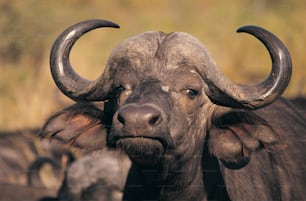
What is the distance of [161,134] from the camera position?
4688 millimetres

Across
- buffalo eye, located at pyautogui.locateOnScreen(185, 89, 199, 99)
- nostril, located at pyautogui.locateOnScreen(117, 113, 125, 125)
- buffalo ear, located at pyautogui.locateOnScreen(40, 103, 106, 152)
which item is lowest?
buffalo ear, located at pyautogui.locateOnScreen(40, 103, 106, 152)

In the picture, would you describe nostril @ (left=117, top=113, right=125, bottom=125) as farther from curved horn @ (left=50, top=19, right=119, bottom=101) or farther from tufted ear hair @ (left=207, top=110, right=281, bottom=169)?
tufted ear hair @ (left=207, top=110, right=281, bottom=169)

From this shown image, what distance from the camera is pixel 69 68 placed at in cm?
561

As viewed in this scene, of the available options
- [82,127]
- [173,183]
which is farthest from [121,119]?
[82,127]

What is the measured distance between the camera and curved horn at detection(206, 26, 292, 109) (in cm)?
510

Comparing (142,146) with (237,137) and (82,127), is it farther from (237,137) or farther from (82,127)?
(82,127)

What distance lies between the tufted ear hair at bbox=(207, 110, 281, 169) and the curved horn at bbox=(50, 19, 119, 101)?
0.87 meters

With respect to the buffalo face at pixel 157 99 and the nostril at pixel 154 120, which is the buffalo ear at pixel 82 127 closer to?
the buffalo face at pixel 157 99

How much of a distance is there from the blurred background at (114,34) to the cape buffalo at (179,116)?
875 centimetres

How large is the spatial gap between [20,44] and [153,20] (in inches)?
130

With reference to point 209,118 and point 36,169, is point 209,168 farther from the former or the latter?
point 36,169

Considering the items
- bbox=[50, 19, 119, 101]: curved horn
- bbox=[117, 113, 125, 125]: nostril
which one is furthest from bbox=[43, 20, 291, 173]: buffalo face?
bbox=[117, 113, 125, 125]: nostril

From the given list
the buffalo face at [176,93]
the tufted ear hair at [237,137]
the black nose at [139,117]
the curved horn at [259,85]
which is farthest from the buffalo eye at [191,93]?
the black nose at [139,117]

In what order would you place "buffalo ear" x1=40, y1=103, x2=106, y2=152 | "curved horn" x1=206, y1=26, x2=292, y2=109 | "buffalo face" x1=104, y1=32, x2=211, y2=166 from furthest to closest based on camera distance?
1. "buffalo ear" x1=40, y1=103, x2=106, y2=152
2. "curved horn" x1=206, y1=26, x2=292, y2=109
3. "buffalo face" x1=104, y1=32, x2=211, y2=166
